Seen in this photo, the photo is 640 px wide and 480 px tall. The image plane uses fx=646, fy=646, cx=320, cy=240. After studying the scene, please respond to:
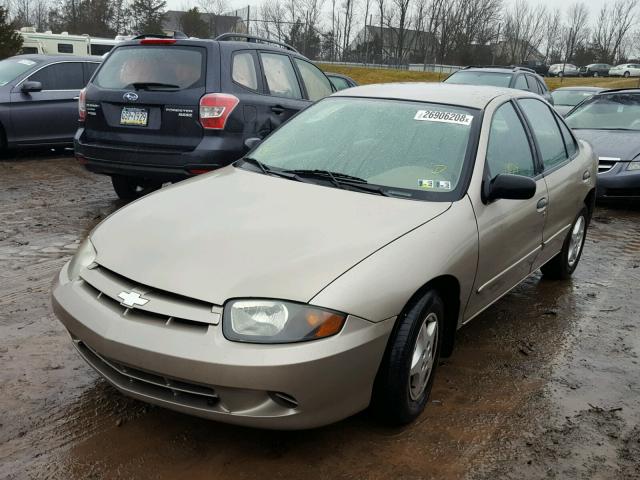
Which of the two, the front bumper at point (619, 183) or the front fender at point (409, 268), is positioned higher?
the front fender at point (409, 268)

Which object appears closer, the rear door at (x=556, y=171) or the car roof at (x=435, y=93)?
the car roof at (x=435, y=93)

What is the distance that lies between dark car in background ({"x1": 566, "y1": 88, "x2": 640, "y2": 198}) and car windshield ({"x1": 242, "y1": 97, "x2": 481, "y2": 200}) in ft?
15.1

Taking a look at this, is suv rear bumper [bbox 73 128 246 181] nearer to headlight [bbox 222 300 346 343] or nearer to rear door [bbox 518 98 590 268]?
rear door [bbox 518 98 590 268]

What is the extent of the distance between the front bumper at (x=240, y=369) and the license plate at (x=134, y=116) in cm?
368

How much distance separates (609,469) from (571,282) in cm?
283

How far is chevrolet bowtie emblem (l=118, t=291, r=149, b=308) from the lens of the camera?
8.50 ft

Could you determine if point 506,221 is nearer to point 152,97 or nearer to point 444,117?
point 444,117

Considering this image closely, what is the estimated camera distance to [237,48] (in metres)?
6.44

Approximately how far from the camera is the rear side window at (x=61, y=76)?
9820mm

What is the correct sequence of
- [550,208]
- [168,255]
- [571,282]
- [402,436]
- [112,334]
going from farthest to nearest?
[571,282] → [550,208] → [402,436] → [168,255] → [112,334]

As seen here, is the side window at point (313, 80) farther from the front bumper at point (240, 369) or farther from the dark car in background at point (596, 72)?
the dark car in background at point (596, 72)

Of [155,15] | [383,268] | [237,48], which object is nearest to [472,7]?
[155,15]

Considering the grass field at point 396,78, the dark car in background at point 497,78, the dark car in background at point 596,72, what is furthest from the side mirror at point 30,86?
the dark car in background at point 596,72

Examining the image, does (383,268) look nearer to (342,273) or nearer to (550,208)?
(342,273)
